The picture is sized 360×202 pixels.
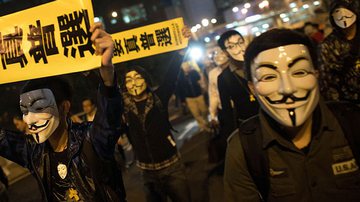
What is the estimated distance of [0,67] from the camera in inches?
120

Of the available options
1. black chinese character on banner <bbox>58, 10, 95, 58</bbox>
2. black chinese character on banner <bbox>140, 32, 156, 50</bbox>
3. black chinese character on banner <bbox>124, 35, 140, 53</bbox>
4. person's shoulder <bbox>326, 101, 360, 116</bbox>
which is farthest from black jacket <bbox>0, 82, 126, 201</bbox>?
black chinese character on banner <bbox>140, 32, 156, 50</bbox>

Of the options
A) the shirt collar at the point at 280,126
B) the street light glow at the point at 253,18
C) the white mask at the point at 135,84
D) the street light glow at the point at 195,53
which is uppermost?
the street light glow at the point at 253,18

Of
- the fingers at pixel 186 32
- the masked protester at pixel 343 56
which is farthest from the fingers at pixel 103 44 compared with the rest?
the masked protester at pixel 343 56

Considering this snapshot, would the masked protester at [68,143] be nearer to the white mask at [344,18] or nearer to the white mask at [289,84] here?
the white mask at [289,84]

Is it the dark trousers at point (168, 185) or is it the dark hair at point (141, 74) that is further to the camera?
the dark hair at point (141, 74)

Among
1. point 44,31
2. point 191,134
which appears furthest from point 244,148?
point 191,134

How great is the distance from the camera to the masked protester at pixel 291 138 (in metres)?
1.93

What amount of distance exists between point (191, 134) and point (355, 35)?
6890 mm

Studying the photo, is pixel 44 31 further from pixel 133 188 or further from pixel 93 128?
pixel 133 188

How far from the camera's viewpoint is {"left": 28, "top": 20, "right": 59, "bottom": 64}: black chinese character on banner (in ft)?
8.84

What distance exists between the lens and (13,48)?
9.44 feet

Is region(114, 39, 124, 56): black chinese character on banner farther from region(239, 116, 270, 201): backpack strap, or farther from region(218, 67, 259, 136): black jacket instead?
region(239, 116, 270, 201): backpack strap

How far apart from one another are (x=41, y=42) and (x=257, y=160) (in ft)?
5.95

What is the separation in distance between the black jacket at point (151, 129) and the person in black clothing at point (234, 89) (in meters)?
0.93
